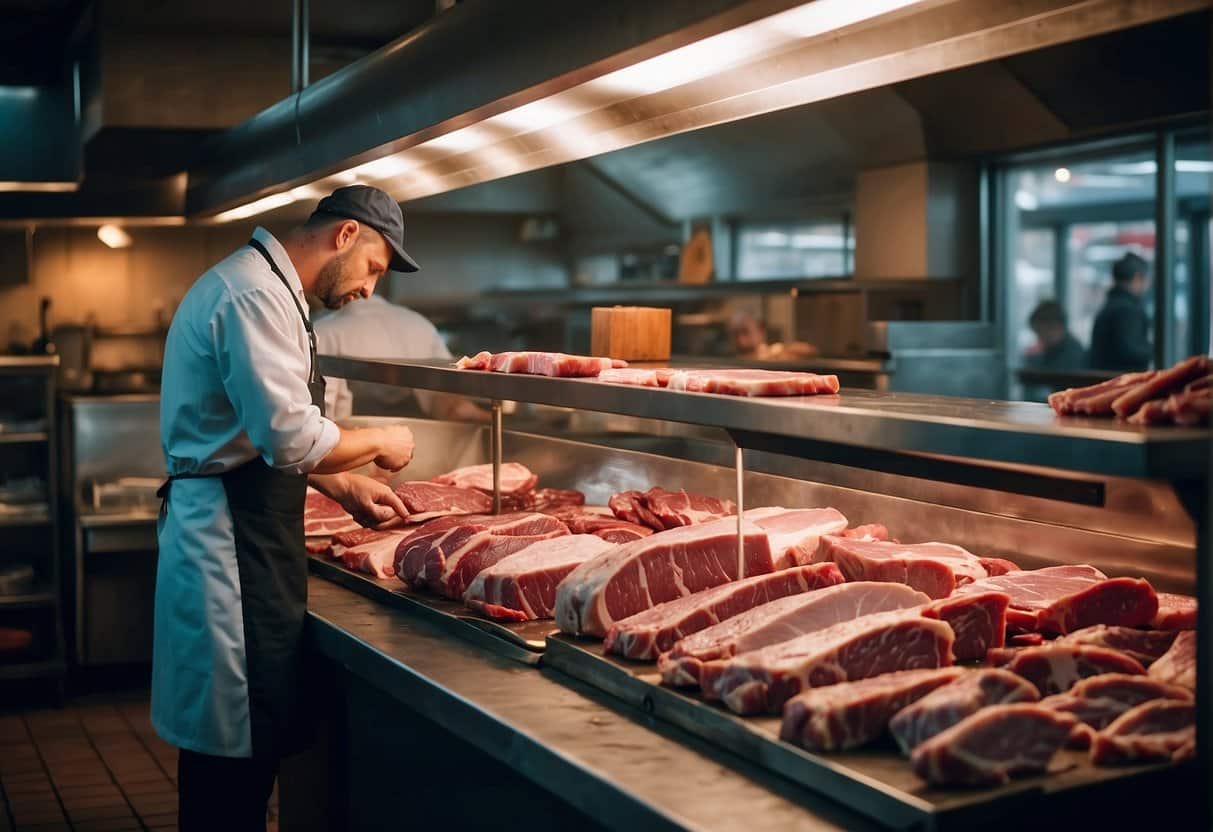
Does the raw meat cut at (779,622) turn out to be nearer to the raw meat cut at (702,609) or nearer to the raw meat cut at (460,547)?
the raw meat cut at (702,609)

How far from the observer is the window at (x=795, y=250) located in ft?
27.0

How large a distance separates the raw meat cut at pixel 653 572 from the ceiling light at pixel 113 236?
651 cm

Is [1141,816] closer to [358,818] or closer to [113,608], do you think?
[358,818]

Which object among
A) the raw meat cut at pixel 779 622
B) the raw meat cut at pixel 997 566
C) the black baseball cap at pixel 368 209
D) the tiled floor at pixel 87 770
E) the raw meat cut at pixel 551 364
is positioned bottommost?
the tiled floor at pixel 87 770

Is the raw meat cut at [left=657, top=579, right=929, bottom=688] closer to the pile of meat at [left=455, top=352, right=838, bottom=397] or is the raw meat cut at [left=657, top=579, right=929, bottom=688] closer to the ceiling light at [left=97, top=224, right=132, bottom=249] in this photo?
the pile of meat at [left=455, top=352, right=838, bottom=397]

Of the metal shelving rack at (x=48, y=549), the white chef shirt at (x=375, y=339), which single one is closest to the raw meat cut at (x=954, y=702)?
the white chef shirt at (x=375, y=339)

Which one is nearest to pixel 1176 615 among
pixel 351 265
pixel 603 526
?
pixel 603 526

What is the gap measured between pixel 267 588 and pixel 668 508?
104 centimetres

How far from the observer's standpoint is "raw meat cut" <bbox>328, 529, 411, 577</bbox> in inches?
141

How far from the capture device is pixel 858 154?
726cm

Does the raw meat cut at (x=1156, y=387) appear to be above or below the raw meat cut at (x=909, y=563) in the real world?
above

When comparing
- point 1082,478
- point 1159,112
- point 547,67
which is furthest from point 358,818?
point 1159,112

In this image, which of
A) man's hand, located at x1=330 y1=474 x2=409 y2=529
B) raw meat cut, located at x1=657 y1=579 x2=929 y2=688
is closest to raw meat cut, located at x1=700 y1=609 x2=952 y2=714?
raw meat cut, located at x1=657 y1=579 x2=929 y2=688

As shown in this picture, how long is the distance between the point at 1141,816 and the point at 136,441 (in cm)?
623
